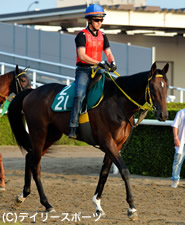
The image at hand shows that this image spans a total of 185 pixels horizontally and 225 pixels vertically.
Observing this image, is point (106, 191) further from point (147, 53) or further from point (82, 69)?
point (147, 53)

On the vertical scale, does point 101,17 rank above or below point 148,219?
above

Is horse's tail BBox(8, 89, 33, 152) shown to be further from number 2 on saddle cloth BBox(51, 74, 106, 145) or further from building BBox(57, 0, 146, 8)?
building BBox(57, 0, 146, 8)

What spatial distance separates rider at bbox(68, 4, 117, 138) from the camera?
671 centimetres

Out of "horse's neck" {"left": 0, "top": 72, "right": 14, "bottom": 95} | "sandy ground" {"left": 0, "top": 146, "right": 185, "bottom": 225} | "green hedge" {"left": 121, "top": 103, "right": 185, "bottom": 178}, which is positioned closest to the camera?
"sandy ground" {"left": 0, "top": 146, "right": 185, "bottom": 225}

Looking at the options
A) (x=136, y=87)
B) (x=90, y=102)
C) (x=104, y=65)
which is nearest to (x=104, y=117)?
(x=90, y=102)

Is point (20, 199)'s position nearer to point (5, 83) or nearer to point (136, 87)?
point (136, 87)

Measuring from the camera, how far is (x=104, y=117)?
6574 mm

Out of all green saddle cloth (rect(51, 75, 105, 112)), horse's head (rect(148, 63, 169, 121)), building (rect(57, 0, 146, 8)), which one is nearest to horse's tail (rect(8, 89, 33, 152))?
green saddle cloth (rect(51, 75, 105, 112))

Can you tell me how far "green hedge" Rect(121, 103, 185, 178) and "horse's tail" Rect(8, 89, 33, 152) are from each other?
2377 mm

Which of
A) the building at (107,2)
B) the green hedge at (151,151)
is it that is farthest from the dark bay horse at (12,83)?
the building at (107,2)

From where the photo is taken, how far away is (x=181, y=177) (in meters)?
9.30

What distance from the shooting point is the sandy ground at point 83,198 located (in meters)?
6.36

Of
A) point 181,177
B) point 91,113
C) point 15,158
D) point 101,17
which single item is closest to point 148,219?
point 91,113

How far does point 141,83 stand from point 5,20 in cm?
2063
